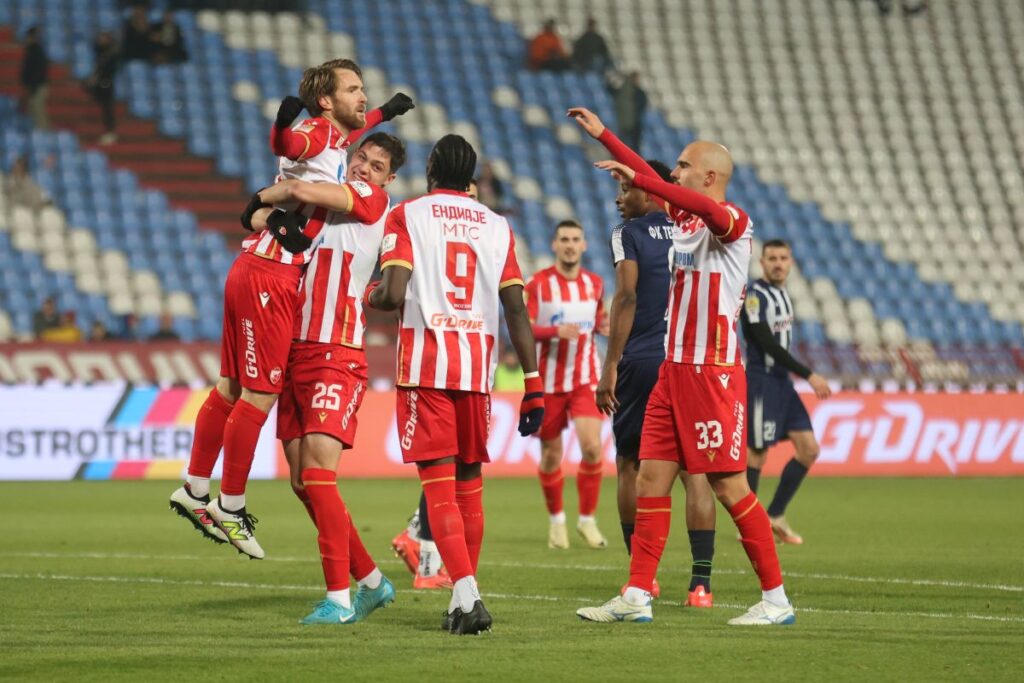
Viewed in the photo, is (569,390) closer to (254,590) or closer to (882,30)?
(254,590)

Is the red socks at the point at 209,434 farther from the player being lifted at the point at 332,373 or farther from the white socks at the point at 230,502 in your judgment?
the player being lifted at the point at 332,373

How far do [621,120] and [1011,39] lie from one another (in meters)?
10.5

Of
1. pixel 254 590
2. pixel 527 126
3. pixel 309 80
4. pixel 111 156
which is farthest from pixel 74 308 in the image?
pixel 309 80

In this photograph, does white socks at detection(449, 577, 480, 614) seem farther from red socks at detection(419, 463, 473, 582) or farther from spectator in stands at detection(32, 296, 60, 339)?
spectator in stands at detection(32, 296, 60, 339)

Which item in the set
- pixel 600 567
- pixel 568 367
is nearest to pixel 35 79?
pixel 568 367

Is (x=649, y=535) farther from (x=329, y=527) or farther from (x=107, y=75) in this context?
(x=107, y=75)

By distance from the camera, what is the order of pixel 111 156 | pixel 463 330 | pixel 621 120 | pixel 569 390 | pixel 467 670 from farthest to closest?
pixel 621 120 < pixel 111 156 < pixel 569 390 < pixel 463 330 < pixel 467 670

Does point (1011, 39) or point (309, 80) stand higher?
point (1011, 39)

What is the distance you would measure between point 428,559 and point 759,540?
2.39 m

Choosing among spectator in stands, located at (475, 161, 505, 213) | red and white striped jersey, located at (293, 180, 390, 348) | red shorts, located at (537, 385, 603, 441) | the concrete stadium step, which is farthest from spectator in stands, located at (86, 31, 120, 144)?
red and white striped jersey, located at (293, 180, 390, 348)

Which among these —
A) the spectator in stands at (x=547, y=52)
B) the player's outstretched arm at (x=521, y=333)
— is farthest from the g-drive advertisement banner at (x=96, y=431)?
the spectator in stands at (x=547, y=52)

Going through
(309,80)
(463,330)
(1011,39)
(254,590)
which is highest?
(1011,39)

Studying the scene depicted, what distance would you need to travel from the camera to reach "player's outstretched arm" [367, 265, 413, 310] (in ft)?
22.1

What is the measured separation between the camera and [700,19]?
3128 cm
